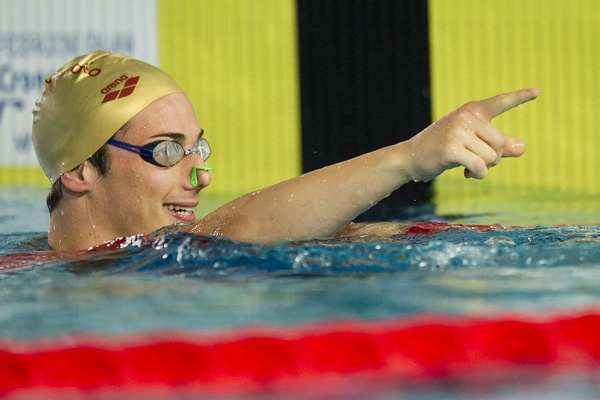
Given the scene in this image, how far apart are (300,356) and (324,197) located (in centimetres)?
47

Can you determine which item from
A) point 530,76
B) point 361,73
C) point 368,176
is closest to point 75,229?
point 368,176

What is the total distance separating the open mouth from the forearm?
37 centimetres

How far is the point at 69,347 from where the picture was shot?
1648 mm

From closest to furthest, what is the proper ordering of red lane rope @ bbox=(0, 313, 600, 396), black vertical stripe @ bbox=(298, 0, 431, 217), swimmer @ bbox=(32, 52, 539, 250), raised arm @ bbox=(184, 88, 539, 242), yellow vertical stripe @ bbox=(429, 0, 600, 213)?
1. red lane rope @ bbox=(0, 313, 600, 396)
2. raised arm @ bbox=(184, 88, 539, 242)
3. swimmer @ bbox=(32, 52, 539, 250)
4. yellow vertical stripe @ bbox=(429, 0, 600, 213)
5. black vertical stripe @ bbox=(298, 0, 431, 217)

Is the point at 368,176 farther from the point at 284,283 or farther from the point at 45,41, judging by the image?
the point at 45,41

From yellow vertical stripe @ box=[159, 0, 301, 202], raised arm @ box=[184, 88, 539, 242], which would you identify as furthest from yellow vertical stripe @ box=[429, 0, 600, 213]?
raised arm @ box=[184, 88, 539, 242]

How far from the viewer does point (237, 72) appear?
18.4 ft

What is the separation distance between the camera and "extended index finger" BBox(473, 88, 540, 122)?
5.75ft

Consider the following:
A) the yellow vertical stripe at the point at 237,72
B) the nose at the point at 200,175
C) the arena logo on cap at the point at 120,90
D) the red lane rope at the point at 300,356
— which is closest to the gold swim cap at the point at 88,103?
the arena logo on cap at the point at 120,90

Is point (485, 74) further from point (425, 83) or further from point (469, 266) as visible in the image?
point (469, 266)

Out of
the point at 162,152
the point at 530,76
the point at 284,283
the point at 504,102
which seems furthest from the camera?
the point at 530,76

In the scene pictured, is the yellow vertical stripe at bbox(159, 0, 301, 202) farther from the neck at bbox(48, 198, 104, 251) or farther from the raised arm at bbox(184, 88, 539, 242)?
the raised arm at bbox(184, 88, 539, 242)

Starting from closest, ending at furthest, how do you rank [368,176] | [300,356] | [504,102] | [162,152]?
[300,356], [504,102], [368,176], [162,152]

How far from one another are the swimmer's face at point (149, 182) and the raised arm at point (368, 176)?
24 cm
